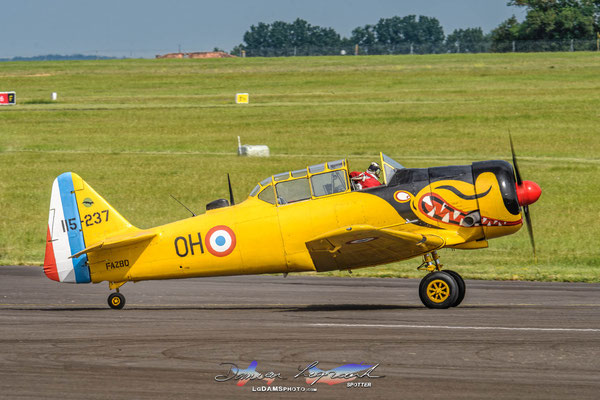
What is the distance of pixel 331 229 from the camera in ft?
43.9

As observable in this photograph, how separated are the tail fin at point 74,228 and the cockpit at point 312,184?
2.49 meters

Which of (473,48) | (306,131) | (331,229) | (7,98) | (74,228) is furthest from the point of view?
(473,48)

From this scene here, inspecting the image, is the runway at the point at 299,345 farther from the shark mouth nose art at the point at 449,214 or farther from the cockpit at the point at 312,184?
the cockpit at the point at 312,184

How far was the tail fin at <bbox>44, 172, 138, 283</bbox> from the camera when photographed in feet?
46.5

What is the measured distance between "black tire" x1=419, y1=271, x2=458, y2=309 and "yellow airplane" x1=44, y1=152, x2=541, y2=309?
0.05ft

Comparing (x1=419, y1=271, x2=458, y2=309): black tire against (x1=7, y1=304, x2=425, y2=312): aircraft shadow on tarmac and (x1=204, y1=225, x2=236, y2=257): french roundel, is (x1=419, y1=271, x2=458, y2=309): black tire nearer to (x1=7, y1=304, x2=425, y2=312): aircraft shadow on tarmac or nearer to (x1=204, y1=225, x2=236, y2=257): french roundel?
(x1=7, y1=304, x2=425, y2=312): aircraft shadow on tarmac

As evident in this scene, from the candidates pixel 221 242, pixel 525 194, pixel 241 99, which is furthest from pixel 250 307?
pixel 241 99

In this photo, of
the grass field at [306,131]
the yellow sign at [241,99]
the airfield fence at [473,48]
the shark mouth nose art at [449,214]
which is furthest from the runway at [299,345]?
the airfield fence at [473,48]

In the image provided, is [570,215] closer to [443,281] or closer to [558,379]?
[443,281]

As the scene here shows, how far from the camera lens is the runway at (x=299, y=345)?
8.94 metres

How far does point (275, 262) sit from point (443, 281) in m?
2.58

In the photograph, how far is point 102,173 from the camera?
37.3 metres

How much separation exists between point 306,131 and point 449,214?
1504 inches

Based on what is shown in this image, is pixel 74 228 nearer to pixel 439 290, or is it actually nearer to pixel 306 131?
pixel 439 290
